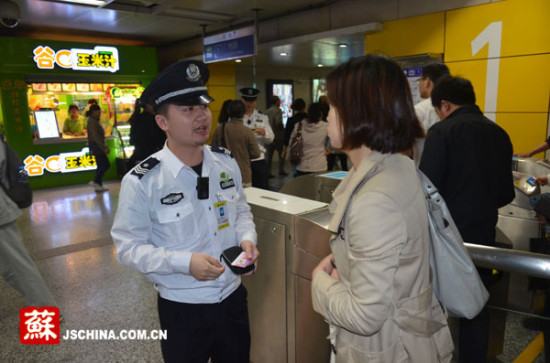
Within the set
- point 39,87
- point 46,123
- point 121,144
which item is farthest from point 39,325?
point 39,87

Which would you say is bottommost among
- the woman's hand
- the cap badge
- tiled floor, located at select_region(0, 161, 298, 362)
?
tiled floor, located at select_region(0, 161, 298, 362)

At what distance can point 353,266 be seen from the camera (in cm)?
93

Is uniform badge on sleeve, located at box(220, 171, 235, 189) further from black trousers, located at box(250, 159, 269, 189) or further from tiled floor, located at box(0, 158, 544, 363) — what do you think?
black trousers, located at box(250, 159, 269, 189)

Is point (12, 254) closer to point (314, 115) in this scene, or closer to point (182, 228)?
point (182, 228)

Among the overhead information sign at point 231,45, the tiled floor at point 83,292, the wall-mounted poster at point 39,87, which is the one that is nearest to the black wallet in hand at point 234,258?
the tiled floor at point 83,292

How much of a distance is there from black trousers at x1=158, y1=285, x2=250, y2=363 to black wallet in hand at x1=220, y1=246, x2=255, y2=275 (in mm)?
173

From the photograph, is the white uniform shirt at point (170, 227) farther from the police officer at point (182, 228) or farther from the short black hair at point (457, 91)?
the short black hair at point (457, 91)

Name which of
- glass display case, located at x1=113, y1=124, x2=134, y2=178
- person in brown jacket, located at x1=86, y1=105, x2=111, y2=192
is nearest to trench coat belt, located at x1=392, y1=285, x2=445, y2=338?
person in brown jacket, located at x1=86, y1=105, x2=111, y2=192

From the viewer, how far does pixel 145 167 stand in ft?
4.75

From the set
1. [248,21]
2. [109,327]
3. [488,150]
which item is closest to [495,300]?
[488,150]

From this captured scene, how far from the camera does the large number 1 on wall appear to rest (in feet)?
14.4

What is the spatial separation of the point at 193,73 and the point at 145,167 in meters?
0.39

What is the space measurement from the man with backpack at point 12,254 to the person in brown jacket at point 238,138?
2037 millimetres

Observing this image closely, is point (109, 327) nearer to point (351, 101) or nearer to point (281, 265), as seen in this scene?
point (281, 265)
